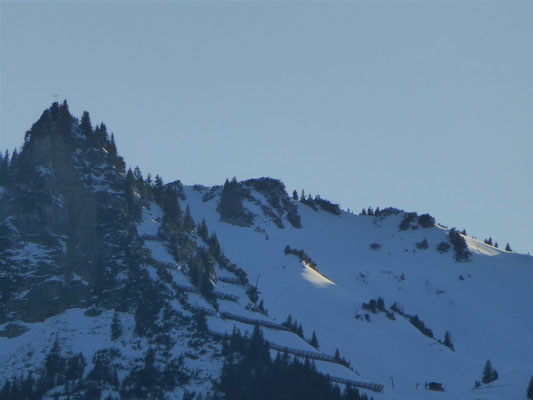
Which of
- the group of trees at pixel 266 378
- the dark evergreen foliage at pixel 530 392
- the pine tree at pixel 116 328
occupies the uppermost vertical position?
the dark evergreen foliage at pixel 530 392

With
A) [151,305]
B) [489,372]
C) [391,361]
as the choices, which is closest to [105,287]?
[151,305]

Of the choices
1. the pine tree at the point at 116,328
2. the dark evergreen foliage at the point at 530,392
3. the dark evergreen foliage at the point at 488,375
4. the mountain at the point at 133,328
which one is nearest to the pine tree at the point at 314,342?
the mountain at the point at 133,328

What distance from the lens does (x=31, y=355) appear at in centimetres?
16625

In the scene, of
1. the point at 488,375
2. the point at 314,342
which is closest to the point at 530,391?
the point at 488,375

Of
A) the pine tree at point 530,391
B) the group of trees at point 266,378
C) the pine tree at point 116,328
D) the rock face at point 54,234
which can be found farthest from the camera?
the rock face at point 54,234

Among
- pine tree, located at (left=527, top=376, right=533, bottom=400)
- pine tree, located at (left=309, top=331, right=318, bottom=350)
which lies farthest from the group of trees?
pine tree, located at (left=527, top=376, right=533, bottom=400)

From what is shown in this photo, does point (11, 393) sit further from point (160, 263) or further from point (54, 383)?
point (160, 263)

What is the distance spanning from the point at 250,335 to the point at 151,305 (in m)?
15.1

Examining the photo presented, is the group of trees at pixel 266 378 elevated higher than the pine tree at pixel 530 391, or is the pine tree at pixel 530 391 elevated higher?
the pine tree at pixel 530 391

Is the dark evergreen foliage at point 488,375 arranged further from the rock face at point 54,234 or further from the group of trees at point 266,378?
the rock face at point 54,234

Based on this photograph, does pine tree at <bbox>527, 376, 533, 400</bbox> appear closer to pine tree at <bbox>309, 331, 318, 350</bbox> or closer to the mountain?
the mountain

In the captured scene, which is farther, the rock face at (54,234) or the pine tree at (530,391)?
the rock face at (54,234)

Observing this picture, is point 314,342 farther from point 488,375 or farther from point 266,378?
point 266,378

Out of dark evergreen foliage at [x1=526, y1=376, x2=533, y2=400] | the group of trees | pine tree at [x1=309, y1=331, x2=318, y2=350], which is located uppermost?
pine tree at [x1=309, y1=331, x2=318, y2=350]
